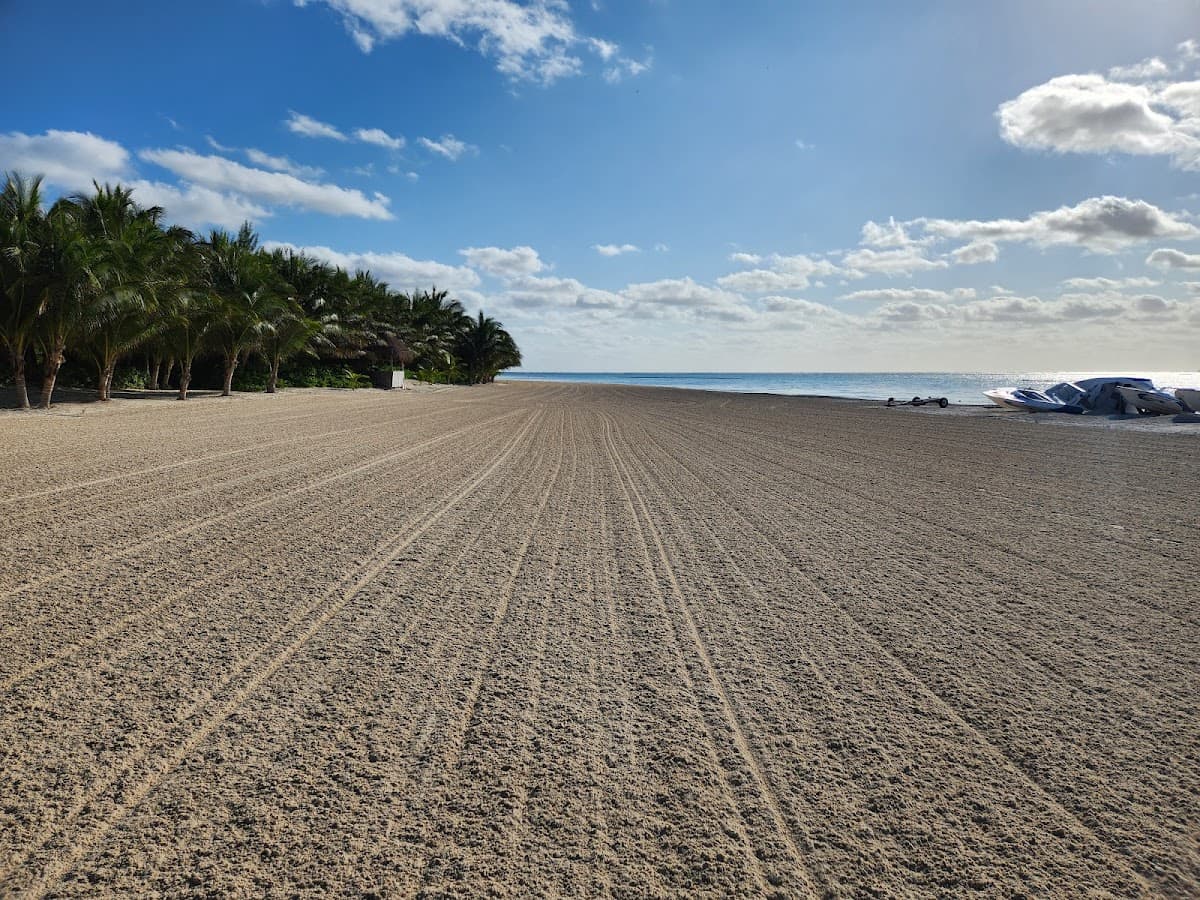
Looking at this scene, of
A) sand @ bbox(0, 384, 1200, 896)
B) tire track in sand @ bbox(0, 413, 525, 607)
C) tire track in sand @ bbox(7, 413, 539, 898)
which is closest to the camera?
tire track in sand @ bbox(7, 413, 539, 898)

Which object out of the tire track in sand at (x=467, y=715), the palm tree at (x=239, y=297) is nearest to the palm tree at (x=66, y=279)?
the palm tree at (x=239, y=297)

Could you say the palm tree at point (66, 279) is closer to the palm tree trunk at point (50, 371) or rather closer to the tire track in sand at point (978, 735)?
the palm tree trunk at point (50, 371)

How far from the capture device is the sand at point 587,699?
7.05 feet

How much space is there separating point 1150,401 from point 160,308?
3444 cm

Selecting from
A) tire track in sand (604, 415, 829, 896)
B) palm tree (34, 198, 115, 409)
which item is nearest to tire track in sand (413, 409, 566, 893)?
tire track in sand (604, 415, 829, 896)

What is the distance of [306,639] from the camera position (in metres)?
3.76

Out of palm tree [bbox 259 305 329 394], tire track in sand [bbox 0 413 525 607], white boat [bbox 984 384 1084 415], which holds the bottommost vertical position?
tire track in sand [bbox 0 413 525 607]

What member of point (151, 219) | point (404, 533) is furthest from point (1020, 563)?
point (151, 219)

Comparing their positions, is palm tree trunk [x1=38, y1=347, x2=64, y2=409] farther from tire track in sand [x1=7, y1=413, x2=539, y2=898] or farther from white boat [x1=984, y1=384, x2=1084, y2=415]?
white boat [x1=984, y1=384, x2=1084, y2=415]

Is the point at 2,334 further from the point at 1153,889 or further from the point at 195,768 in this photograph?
the point at 1153,889

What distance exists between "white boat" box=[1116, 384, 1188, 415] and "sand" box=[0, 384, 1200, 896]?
72.2 feet

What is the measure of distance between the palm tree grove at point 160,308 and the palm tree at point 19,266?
0.03 metres

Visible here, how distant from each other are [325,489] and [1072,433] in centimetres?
1969

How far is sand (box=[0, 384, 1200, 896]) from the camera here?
215 cm
